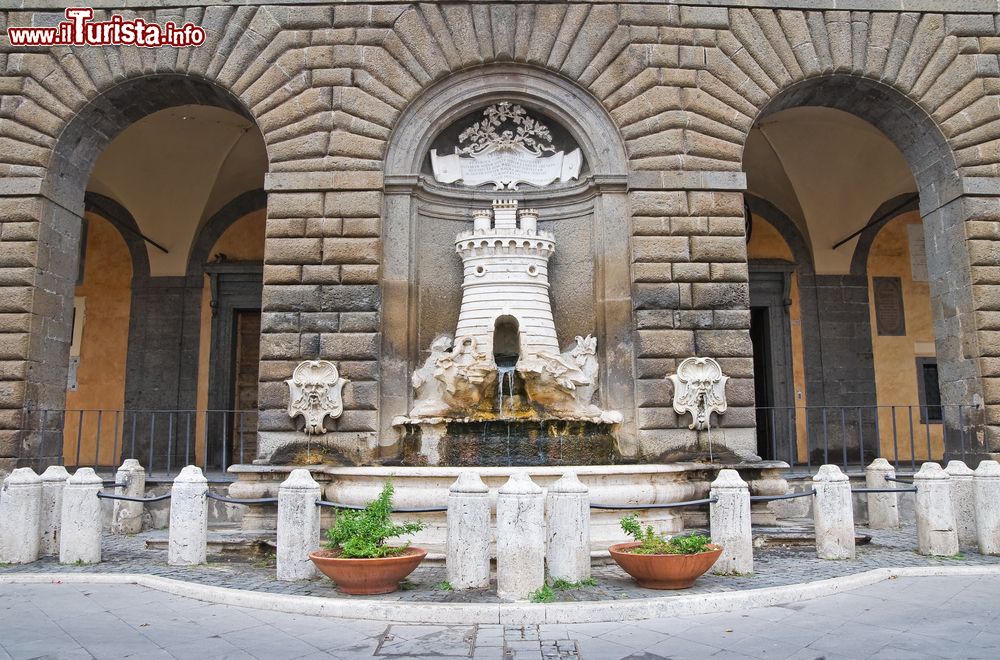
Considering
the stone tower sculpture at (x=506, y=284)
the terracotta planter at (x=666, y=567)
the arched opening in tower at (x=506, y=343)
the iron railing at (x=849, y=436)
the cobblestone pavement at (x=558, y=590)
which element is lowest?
the cobblestone pavement at (x=558, y=590)

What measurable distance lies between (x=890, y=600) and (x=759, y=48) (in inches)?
289

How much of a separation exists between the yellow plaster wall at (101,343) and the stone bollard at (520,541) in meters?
10.5

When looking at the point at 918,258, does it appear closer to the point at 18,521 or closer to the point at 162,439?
the point at 162,439

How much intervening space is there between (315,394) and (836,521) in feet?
19.3

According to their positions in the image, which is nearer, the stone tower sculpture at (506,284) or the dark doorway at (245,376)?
the stone tower sculpture at (506,284)

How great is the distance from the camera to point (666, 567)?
227 inches

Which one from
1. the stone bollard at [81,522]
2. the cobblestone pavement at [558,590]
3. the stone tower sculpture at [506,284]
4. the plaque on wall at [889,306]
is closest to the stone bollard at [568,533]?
the cobblestone pavement at [558,590]

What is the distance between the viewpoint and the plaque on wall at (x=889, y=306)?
564 inches

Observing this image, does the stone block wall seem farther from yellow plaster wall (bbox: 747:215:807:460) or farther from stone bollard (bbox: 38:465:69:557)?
stone bollard (bbox: 38:465:69:557)

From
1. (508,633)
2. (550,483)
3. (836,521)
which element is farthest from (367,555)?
(836,521)

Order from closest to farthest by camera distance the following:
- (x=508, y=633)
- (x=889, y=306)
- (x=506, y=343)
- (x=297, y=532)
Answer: (x=508, y=633) < (x=297, y=532) < (x=506, y=343) < (x=889, y=306)

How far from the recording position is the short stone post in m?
7.14

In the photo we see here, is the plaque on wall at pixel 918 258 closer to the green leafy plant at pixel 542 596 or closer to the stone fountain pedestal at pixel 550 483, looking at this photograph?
the stone fountain pedestal at pixel 550 483

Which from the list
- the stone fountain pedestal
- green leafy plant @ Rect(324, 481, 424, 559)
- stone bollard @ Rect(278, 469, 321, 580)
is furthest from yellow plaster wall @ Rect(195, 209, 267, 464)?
green leafy plant @ Rect(324, 481, 424, 559)
